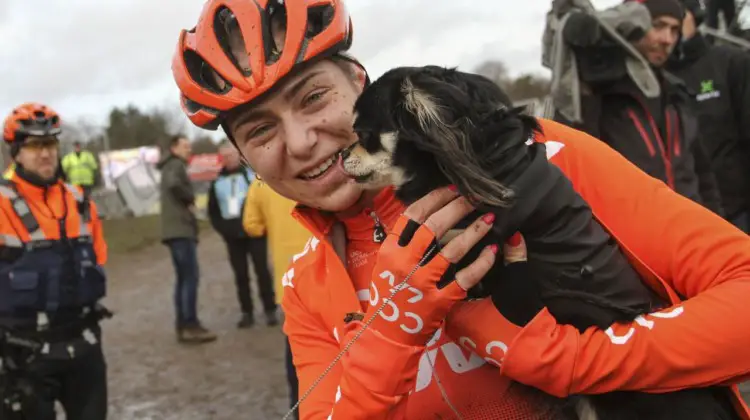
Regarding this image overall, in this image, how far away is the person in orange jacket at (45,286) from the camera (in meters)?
4.07

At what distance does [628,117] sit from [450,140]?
2333 millimetres

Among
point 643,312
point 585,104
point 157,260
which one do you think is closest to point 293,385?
point 585,104

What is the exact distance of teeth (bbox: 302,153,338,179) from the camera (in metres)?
1.83

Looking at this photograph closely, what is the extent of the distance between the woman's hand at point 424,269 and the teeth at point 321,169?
44 cm

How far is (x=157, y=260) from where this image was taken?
52.1 ft

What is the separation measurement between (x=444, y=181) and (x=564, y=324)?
16.5 inches

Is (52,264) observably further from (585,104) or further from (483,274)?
(483,274)

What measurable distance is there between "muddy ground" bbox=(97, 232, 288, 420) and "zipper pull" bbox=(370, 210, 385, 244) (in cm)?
407

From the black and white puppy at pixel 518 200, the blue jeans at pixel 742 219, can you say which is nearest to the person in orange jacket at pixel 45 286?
the black and white puppy at pixel 518 200

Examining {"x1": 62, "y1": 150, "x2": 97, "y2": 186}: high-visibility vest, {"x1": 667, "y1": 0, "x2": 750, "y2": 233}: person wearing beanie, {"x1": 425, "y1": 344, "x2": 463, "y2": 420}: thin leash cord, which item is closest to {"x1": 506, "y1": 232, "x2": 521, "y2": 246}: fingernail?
{"x1": 425, "y1": 344, "x2": 463, "y2": 420}: thin leash cord

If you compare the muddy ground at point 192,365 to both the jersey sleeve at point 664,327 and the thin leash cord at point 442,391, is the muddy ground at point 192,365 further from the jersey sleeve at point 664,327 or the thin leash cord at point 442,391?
the jersey sleeve at point 664,327

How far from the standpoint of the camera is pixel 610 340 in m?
1.42

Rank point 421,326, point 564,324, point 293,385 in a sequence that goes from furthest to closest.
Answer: point 293,385
point 564,324
point 421,326

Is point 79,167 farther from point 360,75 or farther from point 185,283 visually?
point 360,75
